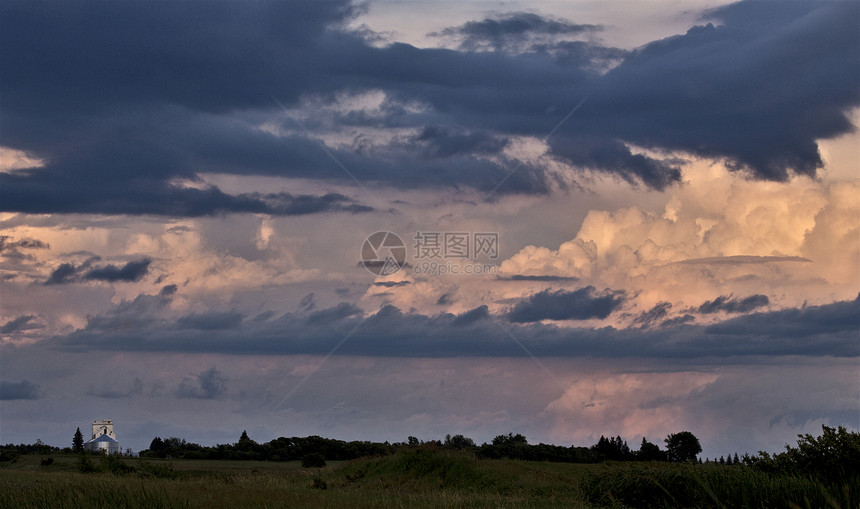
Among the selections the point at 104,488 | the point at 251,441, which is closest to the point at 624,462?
the point at 104,488

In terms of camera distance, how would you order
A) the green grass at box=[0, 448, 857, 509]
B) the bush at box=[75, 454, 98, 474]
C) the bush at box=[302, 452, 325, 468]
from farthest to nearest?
1. the bush at box=[302, 452, 325, 468]
2. the bush at box=[75, 454, 98, 474]
3. the green grass at box=[0, 448, 857, 509]

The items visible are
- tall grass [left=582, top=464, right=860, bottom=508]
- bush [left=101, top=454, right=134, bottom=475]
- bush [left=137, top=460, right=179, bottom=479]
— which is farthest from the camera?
bush [left=101, top=454, right=134, bottom=475]

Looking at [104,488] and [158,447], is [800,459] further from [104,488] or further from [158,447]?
[158,447]

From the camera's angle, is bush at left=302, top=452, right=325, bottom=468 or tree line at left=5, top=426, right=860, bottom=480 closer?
tree line at left=5, top=426, right=860, bottom=480

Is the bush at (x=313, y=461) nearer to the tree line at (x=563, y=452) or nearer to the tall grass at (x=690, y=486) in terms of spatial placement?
the tree line at (x=563, y=452)

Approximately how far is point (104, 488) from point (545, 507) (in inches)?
593

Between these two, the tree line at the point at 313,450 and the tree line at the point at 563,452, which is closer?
the tree line at the point at 563,452

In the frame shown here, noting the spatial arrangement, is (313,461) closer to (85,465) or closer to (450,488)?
(85,465)

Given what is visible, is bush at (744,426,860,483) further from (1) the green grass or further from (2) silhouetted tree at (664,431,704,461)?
(2) silhouetted tree at (664,431,704,461)

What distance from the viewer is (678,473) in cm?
2745

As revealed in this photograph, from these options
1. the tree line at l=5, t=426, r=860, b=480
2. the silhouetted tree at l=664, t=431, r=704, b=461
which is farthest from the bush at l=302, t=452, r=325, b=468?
the silhouetted tree at l=664, t=431, r=704, b=461

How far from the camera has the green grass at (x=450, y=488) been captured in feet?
74.1

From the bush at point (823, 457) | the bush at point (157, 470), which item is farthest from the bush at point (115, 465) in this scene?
the bush at point (823, 457)

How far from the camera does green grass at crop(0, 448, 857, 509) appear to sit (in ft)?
74.1
